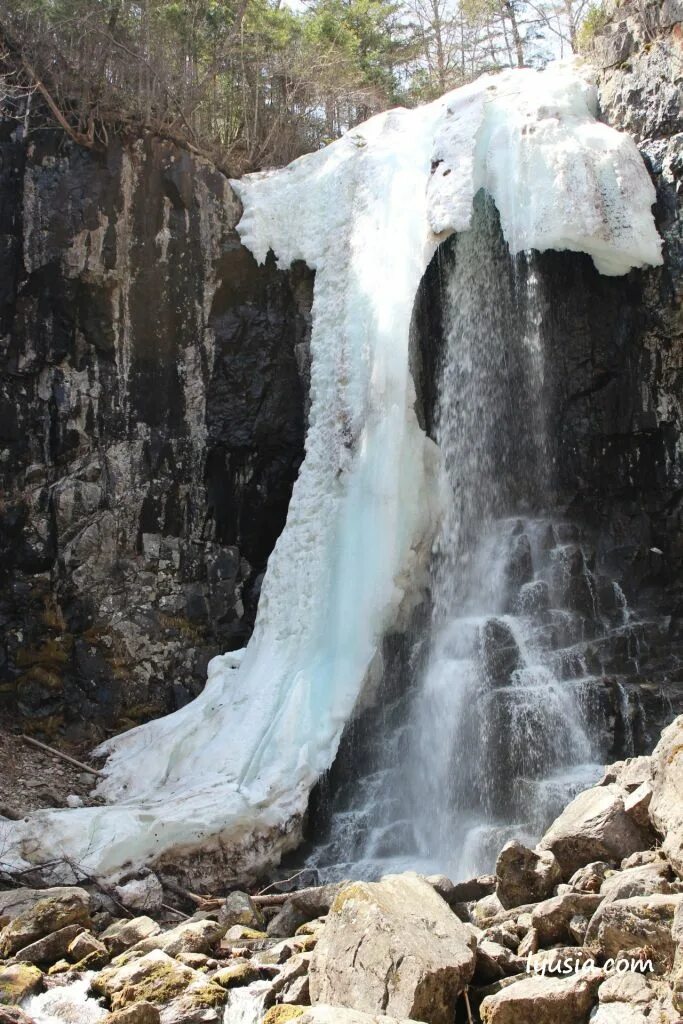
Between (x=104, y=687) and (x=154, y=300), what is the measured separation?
4369 millimetres

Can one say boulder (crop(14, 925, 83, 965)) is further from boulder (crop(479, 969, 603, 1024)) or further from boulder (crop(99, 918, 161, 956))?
boulder (crop(479, 969, 603, 1024))

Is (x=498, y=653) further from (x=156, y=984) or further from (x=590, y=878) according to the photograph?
(x=156, y=984)

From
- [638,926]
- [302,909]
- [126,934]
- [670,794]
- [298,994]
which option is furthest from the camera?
[302,909]

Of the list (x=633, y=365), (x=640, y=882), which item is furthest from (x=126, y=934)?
(x=633, y=365)

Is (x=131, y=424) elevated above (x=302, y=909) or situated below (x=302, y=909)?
above

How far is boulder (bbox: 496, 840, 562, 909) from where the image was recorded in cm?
560

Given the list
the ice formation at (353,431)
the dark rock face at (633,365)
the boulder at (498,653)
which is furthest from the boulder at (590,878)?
the dark rock face at (633,365)

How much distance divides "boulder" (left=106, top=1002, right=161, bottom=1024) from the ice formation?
345 cm

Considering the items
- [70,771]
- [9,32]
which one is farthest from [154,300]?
[70,771]

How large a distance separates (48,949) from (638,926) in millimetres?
3534

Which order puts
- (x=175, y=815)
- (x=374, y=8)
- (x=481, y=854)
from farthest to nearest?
1. (x=374, y=8)
2. (x=175, y=815)
3. (x=481, y=854)

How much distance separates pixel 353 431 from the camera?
1093 cm

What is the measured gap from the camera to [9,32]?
12062 millimetres

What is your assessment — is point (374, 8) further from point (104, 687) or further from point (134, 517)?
point (104, 687)
